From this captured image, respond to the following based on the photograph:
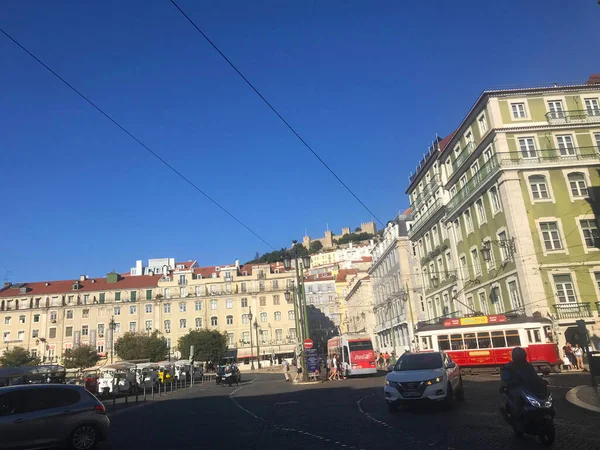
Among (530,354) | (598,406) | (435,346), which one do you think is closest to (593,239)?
(530,354)

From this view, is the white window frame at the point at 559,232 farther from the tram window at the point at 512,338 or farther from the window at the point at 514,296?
the tram window at the point at 512,338

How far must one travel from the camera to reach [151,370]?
38469mm

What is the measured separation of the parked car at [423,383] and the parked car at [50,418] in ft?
23.6

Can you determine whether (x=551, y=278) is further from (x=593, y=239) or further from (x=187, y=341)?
(x=187, y=341)

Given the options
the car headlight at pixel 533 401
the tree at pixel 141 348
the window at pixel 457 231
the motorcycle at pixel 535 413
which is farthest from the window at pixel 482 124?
the tree at pixel 141 348

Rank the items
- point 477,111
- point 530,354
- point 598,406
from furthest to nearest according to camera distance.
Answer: point 477,111 < point 530,354 < point 598,406

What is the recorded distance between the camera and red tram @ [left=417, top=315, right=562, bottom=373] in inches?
1023

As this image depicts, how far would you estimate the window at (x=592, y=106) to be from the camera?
33.9 meters

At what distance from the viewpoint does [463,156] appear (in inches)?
1502

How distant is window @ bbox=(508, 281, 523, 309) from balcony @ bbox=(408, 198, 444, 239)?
1210cm

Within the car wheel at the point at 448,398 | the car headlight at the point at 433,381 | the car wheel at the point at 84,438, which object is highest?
the car headlight at the point at 433,381

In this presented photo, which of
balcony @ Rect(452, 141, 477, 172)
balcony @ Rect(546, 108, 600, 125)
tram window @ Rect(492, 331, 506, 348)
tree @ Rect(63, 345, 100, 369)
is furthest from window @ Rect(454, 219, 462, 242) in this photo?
tree @ Rect(63, 345, 100, 369)

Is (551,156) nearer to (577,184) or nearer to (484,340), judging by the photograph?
(577,184)

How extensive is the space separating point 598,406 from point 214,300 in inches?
2881
